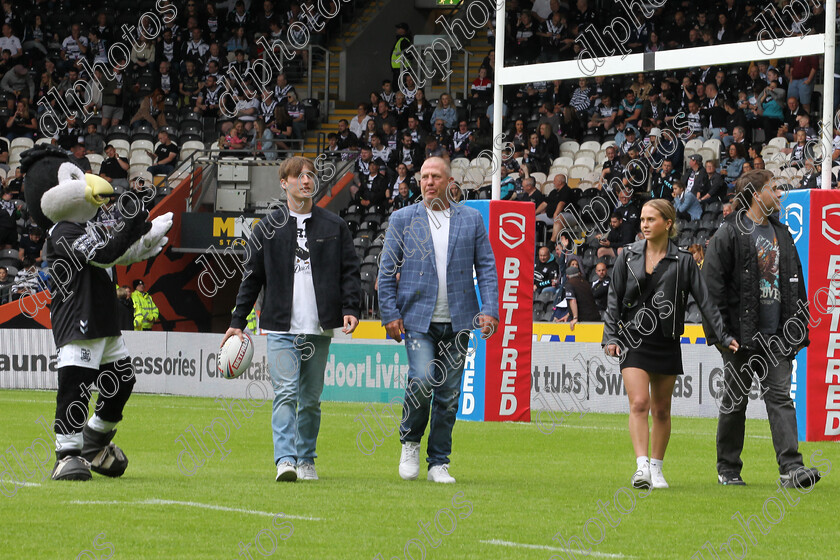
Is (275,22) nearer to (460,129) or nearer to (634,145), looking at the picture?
(460,129)

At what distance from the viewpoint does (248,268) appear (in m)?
9.18

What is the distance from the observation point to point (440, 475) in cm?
896

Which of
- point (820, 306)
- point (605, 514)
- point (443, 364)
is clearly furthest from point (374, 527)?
point (820, 306)

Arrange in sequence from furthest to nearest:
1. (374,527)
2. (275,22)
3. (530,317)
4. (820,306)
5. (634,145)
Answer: (275,22), (634,145), (530,317), (820,306), (374,527)

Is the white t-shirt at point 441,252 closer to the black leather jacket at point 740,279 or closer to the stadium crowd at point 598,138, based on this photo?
the black leather jacket at point 740,279

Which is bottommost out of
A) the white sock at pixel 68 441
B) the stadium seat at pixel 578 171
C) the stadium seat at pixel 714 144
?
the white sock at pixel 68 441

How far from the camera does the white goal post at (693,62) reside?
40.5 feet

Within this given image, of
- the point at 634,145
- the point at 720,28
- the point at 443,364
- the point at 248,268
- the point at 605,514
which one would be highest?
the point at 720,28

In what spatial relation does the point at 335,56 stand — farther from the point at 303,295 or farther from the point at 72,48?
the point at 303,295

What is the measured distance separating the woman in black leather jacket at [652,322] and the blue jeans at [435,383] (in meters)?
1.01

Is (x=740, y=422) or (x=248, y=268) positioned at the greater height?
(x=248, y=268)

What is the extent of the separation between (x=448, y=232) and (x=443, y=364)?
3.01 ft

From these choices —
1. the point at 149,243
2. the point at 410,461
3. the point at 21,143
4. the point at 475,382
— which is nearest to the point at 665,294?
the point at 410,461

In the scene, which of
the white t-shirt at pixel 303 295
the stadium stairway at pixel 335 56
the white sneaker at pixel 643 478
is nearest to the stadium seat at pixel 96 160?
the stadium stairway at pixel 335 56
